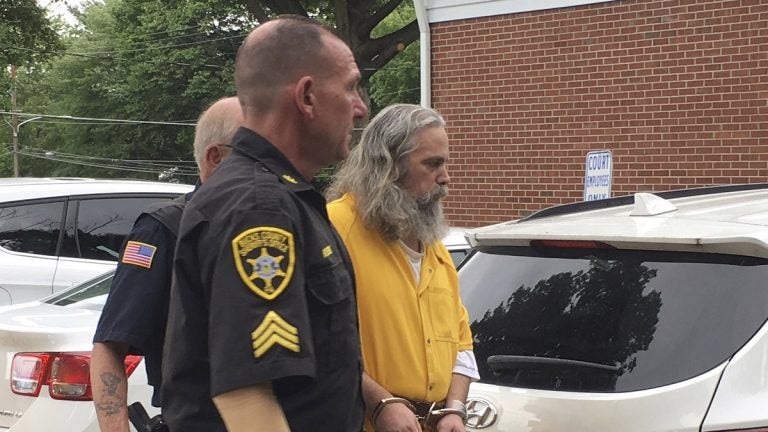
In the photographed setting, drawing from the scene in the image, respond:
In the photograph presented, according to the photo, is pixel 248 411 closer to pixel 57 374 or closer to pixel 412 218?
pixel 412 218

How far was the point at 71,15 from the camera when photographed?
6141 cm

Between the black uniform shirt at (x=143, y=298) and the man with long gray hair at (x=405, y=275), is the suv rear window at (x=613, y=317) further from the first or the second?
the black uniform shirt at (x=143, y=298)

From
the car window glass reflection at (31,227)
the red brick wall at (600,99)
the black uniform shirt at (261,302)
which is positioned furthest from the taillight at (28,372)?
the red brick wall at (600,99)

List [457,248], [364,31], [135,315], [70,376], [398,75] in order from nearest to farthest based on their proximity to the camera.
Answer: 1. [135,315]
2. [70,376]
3. [457,248]
4. [364,31]
5. [398,75]

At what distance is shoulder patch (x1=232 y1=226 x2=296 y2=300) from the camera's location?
1610mm

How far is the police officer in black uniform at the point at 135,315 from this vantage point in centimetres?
228


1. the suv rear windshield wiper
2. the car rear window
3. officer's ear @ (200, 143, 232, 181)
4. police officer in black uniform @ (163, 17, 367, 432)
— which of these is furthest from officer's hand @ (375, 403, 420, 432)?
the car rear window

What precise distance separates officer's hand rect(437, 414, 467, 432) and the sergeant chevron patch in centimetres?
113

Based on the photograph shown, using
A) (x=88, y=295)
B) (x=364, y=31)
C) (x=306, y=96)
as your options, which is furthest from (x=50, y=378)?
(x=364, y=31)

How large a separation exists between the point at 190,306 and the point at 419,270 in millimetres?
1170

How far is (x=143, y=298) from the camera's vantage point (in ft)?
7.51

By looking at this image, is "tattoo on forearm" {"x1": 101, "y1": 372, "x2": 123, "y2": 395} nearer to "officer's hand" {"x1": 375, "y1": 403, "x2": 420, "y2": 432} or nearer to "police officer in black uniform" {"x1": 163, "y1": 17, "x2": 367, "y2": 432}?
"police officer in black uniform" {"x1": 163, "y1": 17, "x2": 367, "y2": 432}

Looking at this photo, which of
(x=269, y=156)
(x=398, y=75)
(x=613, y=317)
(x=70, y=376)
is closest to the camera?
(x=269, y=156)

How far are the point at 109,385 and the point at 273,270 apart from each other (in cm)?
94
